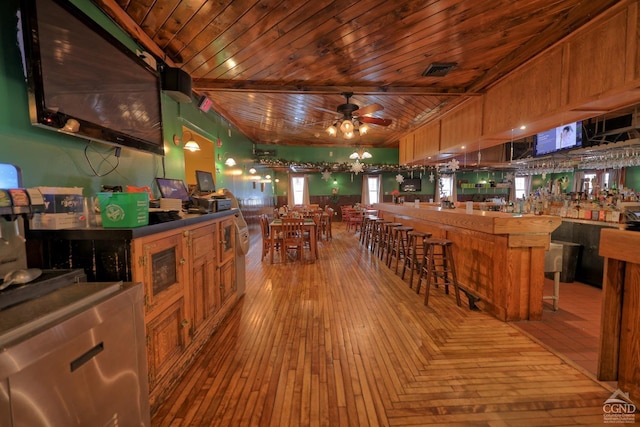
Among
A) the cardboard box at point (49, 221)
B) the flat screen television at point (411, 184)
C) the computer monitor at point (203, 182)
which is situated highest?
the flat screen television at point (411, 184)

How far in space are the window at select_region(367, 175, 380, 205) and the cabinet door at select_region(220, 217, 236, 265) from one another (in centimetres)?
966

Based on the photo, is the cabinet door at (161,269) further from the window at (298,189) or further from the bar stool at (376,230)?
the window at (298,189)

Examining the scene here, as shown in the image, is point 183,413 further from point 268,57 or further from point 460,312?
point 268,57

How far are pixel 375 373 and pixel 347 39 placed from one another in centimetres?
323

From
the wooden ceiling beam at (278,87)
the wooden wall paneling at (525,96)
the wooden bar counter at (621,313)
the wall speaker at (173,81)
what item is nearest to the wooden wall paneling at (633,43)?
the wooden wall paneling at (525,96)

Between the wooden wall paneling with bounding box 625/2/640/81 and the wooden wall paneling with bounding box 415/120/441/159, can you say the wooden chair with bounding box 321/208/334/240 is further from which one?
the wooden wall paneling with bounding box 625/2/640/81

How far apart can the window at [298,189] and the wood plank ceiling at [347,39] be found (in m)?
8.07

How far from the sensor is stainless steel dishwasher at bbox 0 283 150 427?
800mm

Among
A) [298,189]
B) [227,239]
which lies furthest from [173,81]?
[298,189]

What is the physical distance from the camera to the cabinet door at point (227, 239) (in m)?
2.89

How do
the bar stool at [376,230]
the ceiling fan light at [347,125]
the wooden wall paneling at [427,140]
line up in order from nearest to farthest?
1. the ceiling fan light at [347,125]
2. the bar stool at [376,230]
3. the wooden wall paneling at [427,140]

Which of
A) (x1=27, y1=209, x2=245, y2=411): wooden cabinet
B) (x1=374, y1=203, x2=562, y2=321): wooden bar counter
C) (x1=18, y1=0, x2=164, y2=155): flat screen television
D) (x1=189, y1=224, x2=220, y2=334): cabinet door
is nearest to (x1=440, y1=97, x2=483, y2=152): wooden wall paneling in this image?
(x1=374, y1=203, x2=562, y2=321): wooden bar counter

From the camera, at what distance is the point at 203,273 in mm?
2451

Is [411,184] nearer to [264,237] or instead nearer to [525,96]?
[264,237]
